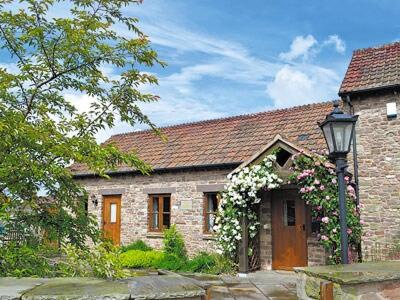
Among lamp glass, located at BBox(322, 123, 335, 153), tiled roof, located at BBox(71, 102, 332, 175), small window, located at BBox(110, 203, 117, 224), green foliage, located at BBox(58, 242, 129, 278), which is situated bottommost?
green foliage, located at BBox(58, 242, 129, 278)

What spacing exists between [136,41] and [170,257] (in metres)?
8.95

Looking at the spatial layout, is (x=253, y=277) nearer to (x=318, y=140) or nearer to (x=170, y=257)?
(x=170, y=257)

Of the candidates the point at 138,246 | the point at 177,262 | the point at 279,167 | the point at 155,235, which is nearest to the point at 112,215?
the point at 138,246

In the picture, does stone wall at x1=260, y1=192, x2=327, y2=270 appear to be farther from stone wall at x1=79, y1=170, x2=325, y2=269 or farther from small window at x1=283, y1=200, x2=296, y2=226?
small window at x1=283, y1=200, x2=296, y2=226

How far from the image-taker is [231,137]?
1580cm

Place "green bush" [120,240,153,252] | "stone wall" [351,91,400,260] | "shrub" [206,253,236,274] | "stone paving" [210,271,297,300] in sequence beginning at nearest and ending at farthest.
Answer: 1. "stone paving" [210,271,297,300]
2. "stone wall" [351,91,400,260]
3. "shrub" [206,253,236,274]
4. "green bush" [120,240,153,252]

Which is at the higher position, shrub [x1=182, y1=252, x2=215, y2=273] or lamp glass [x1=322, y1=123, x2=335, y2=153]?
lamp glass [x1=322, y1=123, x2=335, y2=153]

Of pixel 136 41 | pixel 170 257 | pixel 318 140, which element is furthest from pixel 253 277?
pixel 136 41

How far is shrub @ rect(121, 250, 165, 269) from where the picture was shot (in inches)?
545

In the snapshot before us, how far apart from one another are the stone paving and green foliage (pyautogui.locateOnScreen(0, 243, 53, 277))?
153 inches

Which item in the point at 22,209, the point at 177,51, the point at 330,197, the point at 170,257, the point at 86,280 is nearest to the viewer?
the point at 86,280

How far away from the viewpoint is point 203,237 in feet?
46.9

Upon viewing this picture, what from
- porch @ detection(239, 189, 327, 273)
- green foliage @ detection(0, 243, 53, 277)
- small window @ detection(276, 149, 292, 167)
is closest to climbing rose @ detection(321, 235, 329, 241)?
porch @ detection(239, 189, 327, 273)

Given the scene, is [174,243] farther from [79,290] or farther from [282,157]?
[79,290]
